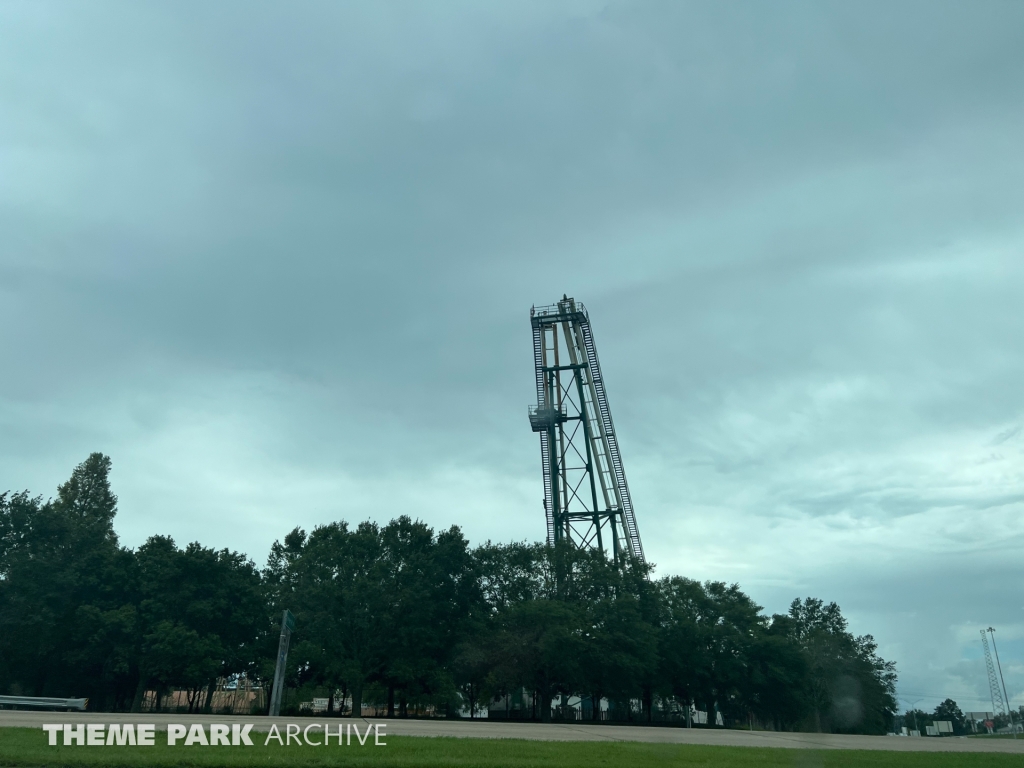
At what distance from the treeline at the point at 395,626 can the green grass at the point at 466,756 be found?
26.3 metres

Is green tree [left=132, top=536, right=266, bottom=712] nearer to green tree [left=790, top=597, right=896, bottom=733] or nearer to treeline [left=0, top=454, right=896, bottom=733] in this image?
treeline [left=0, top=454, right=896, bottom=733]

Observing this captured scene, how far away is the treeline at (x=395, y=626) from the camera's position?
153 feet

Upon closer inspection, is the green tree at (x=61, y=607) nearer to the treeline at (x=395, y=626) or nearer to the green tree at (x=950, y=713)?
the treeline at (x=395, y=626)

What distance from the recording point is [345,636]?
1911 inches

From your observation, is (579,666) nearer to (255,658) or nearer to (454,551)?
(454,551)

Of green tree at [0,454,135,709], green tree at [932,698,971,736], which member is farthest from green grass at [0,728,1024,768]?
green tree at [932,698,971,736]

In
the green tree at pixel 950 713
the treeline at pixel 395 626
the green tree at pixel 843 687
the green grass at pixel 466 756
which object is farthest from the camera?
the green tree at pixel 950 713

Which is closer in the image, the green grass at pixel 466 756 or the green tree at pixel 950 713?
the green grass at pixel 466 756

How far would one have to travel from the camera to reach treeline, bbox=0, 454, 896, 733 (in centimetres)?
4675

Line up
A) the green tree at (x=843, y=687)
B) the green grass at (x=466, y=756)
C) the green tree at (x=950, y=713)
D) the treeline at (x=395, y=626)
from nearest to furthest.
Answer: the green grass at (x=466, y=756)
the treeline at (x=395, y=626)
the green tree at (x=843, y=687)
the green tree at (x=950, y=713)

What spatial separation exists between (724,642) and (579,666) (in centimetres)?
1093

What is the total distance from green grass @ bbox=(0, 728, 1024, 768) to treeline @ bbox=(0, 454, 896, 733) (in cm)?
2631

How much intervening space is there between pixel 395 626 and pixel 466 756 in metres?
36.1

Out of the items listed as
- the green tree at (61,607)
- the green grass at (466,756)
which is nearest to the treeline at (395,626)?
the green tree at (61,607)
